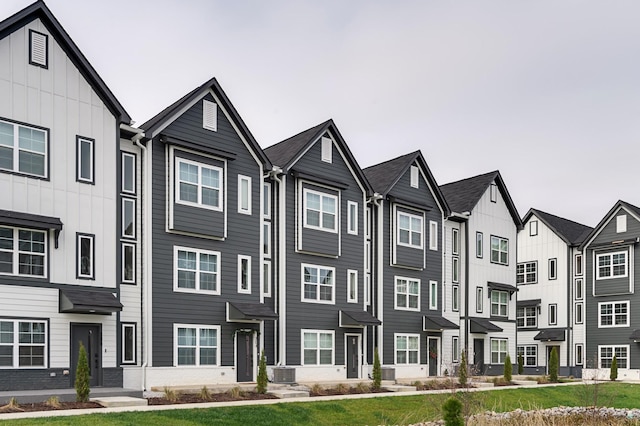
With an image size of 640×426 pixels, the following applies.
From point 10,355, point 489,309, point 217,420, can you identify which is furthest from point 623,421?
point 489,309

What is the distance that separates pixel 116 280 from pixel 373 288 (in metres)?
14.2

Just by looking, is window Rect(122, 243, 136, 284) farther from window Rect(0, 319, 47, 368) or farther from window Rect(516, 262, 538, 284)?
window Rect(516, 262, 538, 284)

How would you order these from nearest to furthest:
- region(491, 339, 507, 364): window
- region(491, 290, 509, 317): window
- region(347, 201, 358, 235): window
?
region(347, 201, 358, 235): window
region(491, 339, 507, 364): window
region(491, 290, 509, 317): window

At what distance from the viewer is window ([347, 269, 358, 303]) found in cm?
3303

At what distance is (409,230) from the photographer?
36.2m

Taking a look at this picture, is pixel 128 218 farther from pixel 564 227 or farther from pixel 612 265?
pixel 564 227

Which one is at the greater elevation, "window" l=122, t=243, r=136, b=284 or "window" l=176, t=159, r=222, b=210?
"window" l=176, t=159, r=222, b=210

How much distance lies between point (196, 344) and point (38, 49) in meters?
11.6

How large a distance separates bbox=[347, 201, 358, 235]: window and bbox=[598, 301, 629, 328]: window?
2131 cm

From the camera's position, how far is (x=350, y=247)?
33188mm

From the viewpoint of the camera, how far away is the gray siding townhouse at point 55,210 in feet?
70.9

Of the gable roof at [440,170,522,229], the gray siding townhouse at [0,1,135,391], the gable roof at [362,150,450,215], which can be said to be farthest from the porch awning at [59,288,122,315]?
the gable roof at [440,170,522,229]

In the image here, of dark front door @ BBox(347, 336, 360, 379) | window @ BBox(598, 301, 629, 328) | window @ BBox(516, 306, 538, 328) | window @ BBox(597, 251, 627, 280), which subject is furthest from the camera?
window @ BBox(516, 306, 538, 328)

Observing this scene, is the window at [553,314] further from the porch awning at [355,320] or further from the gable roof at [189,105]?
the gable roof at [189,105]
